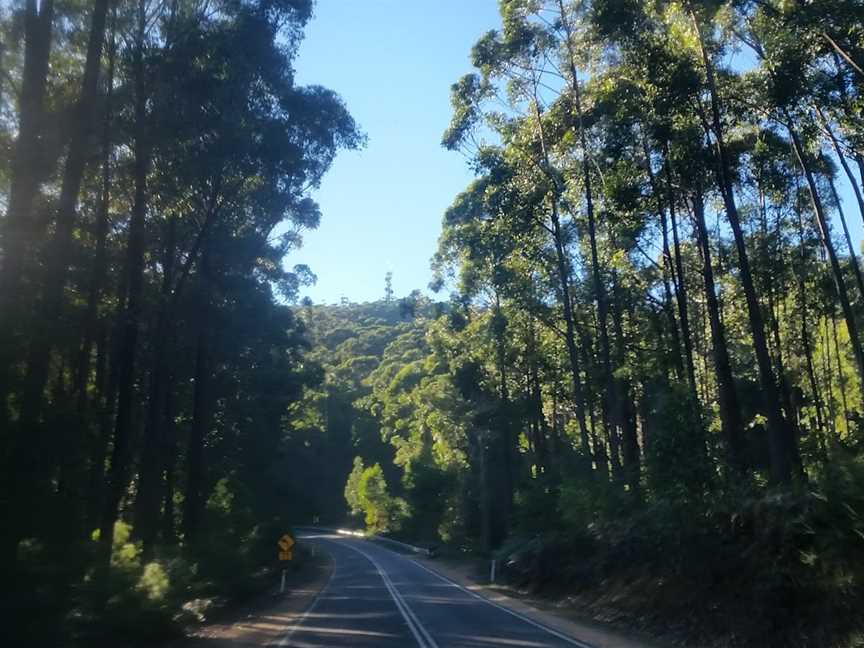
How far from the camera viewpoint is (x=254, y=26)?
69.0 ft

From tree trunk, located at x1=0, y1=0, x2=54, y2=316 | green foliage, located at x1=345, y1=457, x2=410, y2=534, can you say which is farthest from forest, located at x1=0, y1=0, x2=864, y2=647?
green foliage, located at x1=345, y1=457, x2=410, y2=534

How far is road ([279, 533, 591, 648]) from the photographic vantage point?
14555 mm

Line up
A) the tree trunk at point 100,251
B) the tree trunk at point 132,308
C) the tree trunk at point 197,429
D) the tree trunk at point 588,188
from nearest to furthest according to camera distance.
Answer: the tree trunk at point 132,308
the tree trunk at point 100,251
the tree trunk at point 588,188
the tree trunk at point 197,429

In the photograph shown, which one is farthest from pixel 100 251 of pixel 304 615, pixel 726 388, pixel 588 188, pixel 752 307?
pixel 726 388

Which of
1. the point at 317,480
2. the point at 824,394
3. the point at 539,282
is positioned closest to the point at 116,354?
the point at 539,282

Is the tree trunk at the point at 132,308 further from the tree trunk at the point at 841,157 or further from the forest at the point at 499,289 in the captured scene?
the tree trunk at the point at 841,157

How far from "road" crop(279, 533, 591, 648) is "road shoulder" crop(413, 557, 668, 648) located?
1.28 ft

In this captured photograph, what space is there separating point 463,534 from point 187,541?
29.0m

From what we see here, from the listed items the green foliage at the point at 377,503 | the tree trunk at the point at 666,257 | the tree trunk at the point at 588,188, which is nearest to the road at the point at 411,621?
the tree trunk at the point at 588,188

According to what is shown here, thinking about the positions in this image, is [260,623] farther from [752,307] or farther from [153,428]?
[752,307]

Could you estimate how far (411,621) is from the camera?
1800 centimetres

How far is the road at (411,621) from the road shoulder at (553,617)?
390 mm

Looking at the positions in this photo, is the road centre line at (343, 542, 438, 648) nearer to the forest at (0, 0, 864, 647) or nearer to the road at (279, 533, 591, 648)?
the road at (279, 533, 591, 648)

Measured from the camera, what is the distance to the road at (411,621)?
47.8 ft
